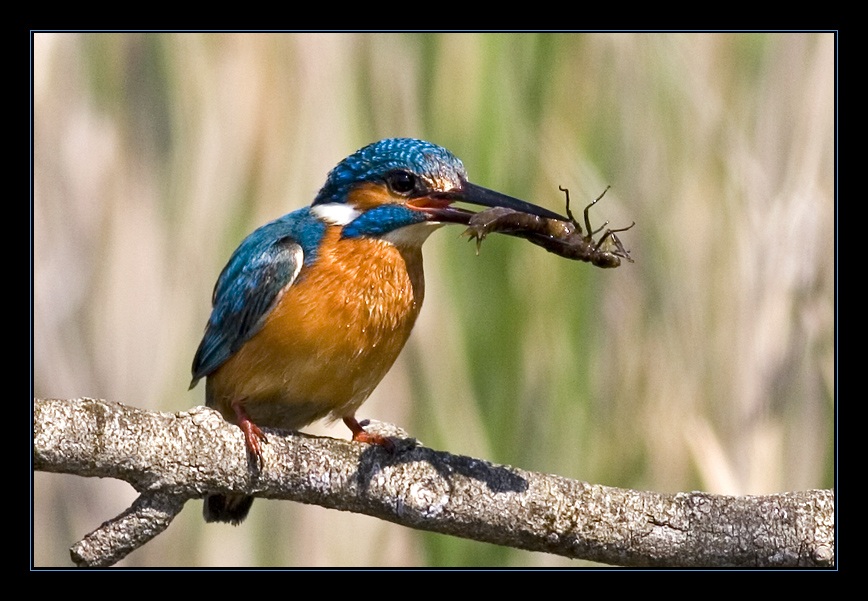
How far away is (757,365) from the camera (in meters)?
3.73

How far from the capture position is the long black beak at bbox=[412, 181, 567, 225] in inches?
118

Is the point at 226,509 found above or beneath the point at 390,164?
beneath

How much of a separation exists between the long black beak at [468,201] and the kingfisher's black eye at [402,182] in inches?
2.7

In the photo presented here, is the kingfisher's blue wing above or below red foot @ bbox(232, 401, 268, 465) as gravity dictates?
above

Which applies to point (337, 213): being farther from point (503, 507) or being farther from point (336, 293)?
point (503, 507)

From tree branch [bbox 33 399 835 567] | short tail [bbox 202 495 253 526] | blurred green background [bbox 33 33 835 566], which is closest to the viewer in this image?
tree branch [bbox 33 399 835 567]

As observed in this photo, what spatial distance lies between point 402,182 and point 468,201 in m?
0.23

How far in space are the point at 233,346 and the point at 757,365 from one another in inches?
71.1

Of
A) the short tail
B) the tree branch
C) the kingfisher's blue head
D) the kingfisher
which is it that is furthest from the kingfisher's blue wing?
the tree branch

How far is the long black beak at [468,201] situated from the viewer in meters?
2.99

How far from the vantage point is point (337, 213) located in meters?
3.36

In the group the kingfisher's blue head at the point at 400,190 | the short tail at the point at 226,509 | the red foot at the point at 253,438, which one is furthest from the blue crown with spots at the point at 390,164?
the short tail at the point at 226,509

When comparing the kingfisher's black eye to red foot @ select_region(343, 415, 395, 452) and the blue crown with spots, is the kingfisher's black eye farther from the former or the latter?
red foot @ select_region(343, 415, 395, 452)

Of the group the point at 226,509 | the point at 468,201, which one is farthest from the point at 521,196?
the point at 226,509
